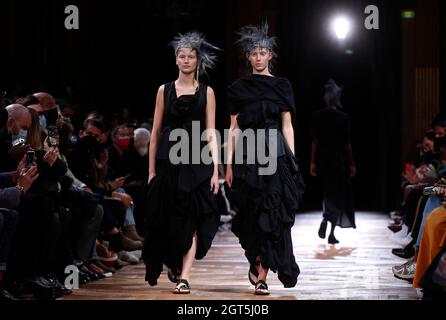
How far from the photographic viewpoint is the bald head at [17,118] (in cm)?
509

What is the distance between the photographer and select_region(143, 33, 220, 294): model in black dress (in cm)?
522

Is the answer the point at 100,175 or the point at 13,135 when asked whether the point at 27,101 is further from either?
the point at 100,175

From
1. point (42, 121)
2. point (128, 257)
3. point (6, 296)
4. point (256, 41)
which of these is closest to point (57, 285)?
point (6, 296)

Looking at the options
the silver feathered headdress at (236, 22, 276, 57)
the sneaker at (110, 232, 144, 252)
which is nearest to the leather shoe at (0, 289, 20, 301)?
the sneaker at (110, 232, 144, 252)

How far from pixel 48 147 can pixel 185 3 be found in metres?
5.08

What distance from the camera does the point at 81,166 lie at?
20.4 ft

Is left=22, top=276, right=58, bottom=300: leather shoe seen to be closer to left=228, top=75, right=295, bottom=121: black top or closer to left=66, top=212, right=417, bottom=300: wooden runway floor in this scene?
left=66, top=212, right=417, bottom=300: wooden runway floor

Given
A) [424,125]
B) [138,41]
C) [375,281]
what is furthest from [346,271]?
[424,125]

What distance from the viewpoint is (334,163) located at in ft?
27.2

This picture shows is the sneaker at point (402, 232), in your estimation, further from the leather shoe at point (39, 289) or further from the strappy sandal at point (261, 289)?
the leather shoe at point (39, 289)

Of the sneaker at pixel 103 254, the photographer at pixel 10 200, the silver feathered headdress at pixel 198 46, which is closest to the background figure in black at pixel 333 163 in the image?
the sneaker at pixel 103 254

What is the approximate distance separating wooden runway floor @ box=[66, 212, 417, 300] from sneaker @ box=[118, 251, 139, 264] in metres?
0.07

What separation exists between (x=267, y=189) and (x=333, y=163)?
3087 mm

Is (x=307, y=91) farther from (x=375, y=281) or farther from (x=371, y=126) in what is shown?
(x=375, y=281)
